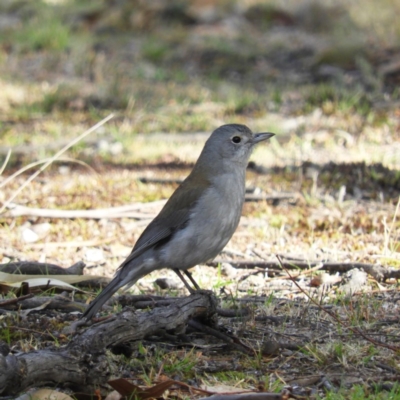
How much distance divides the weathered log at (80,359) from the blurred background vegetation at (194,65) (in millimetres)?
5472

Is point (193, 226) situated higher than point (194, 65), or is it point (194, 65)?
point (194, 65)

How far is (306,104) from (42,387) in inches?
315

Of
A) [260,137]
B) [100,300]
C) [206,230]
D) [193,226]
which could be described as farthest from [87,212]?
[100,300]

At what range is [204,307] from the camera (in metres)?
4.24

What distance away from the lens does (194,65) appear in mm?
14094

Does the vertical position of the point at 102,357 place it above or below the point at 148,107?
below

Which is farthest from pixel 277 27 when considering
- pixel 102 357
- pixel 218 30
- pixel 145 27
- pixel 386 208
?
pixel 102 357

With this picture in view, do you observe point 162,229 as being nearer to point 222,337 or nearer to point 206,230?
point 206,230

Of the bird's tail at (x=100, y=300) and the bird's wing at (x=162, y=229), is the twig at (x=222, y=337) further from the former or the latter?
the bird's wing at (x=162, y=229)

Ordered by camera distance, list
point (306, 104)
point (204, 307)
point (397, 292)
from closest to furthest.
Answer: point (204, 307) < point (397, 292) < point (306, 104)

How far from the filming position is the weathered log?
3330 millimetres

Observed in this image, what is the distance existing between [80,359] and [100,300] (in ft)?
2.93

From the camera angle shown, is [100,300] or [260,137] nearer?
[100,300]

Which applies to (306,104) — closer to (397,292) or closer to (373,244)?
(373,244)
